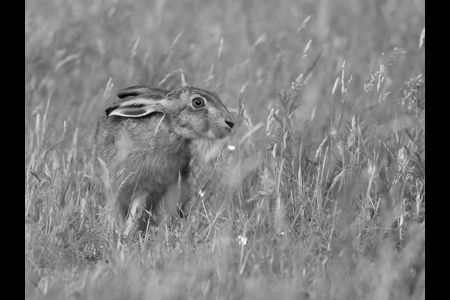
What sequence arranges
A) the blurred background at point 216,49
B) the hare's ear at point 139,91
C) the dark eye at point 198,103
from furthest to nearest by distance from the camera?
the blurred background at point 216,49 → the hare's ear at point 139,91 → the dark eye at point 198,103

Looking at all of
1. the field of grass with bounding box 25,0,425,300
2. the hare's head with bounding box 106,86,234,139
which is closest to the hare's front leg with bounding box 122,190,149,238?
the field of grass with bounding box 25,0,425,300

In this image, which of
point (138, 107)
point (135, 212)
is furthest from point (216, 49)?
point (135, 212)

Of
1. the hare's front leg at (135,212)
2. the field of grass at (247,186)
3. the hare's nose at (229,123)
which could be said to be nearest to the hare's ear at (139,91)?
the field of grass at (247,186)

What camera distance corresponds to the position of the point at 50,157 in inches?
285

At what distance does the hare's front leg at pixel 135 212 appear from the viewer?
20.5 ft

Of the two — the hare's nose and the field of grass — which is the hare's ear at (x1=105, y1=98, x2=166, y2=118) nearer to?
the field of grass

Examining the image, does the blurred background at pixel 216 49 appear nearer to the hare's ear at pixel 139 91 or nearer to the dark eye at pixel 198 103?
the hare's ear at pixel 139 91

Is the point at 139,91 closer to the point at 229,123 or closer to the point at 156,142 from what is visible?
the point at 156,142

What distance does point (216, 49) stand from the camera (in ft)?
33.7

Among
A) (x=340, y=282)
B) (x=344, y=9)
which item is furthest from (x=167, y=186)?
(x=344, y=9)

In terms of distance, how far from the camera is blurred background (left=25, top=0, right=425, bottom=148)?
881 centimetres

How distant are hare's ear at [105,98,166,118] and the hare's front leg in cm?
60

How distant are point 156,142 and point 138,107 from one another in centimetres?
30

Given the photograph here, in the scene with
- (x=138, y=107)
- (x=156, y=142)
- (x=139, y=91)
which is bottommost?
(x=156, y=142)
